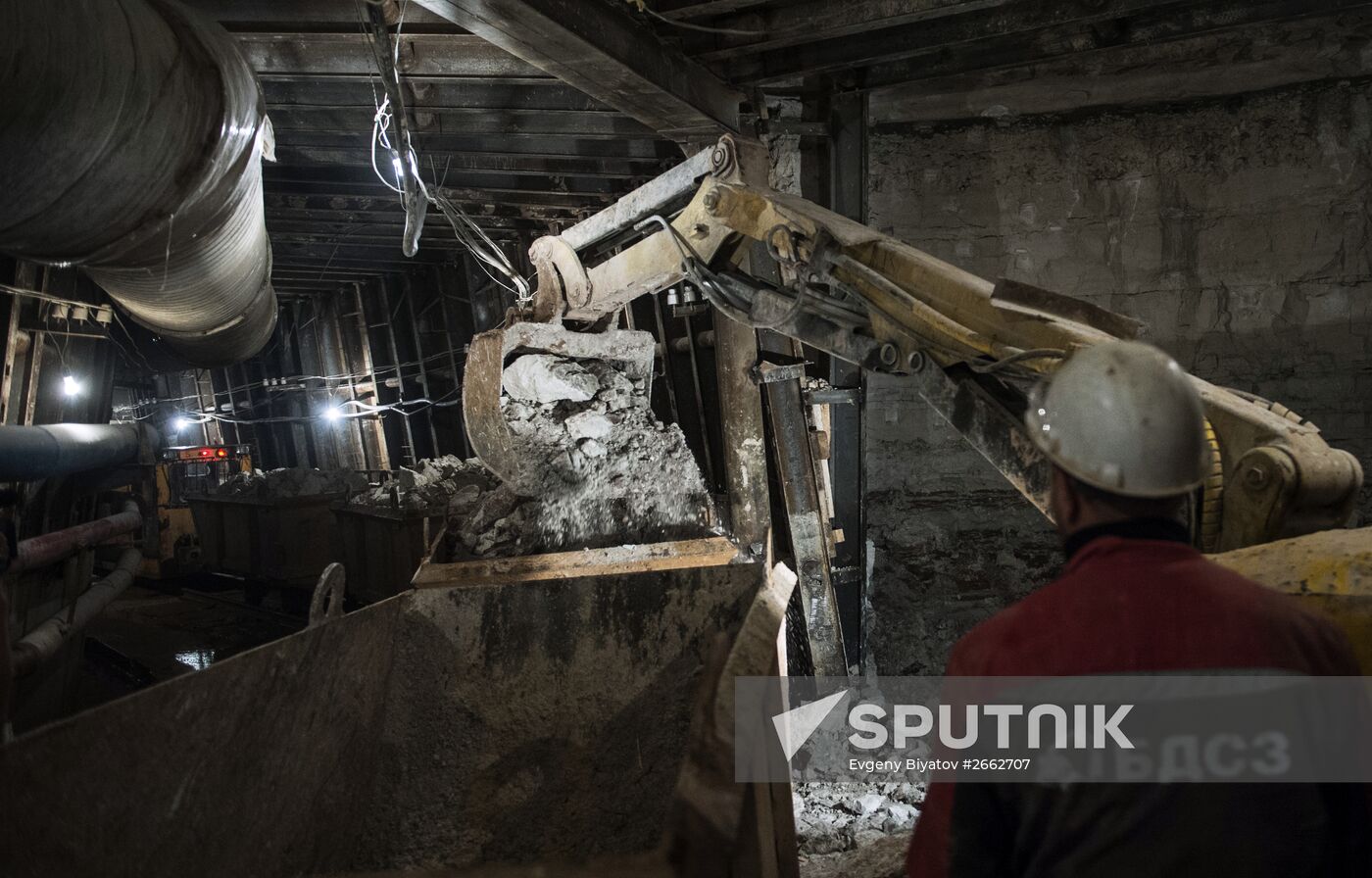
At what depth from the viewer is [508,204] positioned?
258 inches

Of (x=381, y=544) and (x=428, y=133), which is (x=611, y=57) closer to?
(x=428, y=133)

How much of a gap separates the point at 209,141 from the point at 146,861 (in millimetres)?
2682

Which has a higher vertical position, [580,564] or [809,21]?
[809,21]

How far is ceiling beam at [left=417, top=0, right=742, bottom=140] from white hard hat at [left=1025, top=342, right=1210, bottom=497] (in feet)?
8.80

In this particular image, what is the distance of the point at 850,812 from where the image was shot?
4.14m

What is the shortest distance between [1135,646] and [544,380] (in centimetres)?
299

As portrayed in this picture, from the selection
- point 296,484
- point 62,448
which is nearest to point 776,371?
point 62,448

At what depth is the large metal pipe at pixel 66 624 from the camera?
3949 mm

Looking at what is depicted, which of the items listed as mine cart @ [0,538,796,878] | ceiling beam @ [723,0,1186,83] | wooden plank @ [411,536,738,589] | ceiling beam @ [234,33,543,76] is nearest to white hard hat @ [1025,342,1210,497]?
mine cart @ [0,538,796,878]

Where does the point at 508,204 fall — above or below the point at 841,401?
above

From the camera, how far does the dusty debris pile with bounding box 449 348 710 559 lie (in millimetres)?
3455

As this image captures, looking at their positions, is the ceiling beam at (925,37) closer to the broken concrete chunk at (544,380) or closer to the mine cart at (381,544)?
the broken concrete chunk at (544,380)

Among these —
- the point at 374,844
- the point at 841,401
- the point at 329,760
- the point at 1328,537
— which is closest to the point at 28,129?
the point at 329,760

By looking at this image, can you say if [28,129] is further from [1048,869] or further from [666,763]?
[1048,869]
